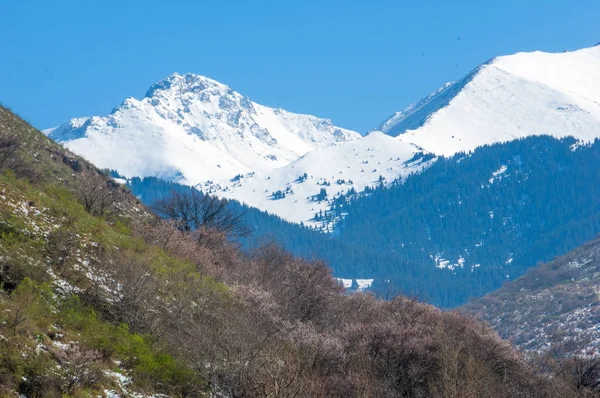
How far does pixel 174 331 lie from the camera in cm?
3142

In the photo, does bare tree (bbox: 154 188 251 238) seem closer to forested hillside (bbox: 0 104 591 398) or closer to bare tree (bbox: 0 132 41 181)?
forested hillside (bbox: 0 104 591 398)

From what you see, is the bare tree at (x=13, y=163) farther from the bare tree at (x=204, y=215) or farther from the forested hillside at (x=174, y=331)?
the bare tree at (x=204, y=215)

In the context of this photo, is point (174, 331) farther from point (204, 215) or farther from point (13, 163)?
point (204, 215)

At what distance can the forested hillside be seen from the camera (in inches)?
987

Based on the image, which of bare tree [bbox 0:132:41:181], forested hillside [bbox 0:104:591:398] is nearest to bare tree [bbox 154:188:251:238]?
forested hillside [bbox 0:104:591:398]

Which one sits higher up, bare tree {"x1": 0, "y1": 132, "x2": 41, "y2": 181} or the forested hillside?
bare tree {"x1": 0, "y1": 132, "x2": 41, "y2": 181}

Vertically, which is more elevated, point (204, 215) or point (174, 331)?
point (204, 215)

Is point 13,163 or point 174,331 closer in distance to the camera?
point 174,331

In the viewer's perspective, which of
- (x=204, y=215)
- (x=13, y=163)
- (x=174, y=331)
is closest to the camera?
(x=174, y=331)

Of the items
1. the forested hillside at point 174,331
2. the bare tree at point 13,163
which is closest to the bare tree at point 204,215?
the forested hillside at point 174,331

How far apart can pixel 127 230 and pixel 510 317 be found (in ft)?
531

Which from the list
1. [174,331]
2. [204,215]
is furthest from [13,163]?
[204,215]

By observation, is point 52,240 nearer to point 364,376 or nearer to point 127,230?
point 127,230

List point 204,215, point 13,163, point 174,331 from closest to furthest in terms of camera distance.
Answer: point 174,331, point 13,163, point 204,215
